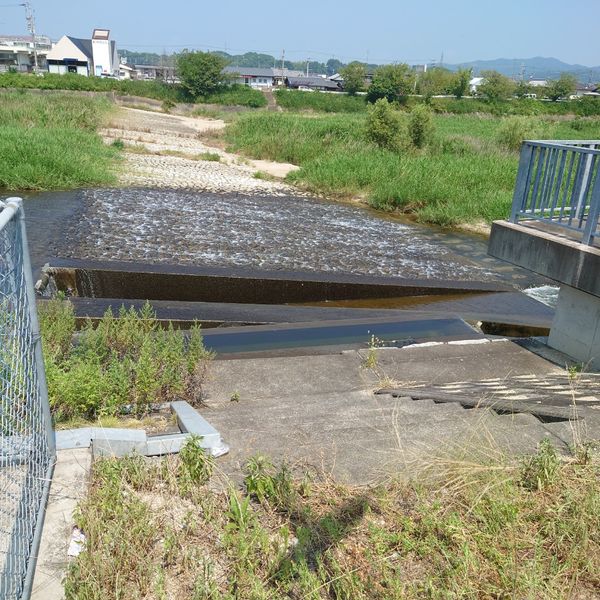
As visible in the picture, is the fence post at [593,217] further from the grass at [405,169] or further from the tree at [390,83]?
the tree at [390,83]

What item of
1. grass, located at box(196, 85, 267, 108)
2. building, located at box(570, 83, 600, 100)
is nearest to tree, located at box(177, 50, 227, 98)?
grass, located at box(196, 85, 267, 108)

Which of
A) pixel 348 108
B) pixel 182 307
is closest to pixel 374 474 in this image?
pixel 182 307

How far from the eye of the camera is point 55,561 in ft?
8.36

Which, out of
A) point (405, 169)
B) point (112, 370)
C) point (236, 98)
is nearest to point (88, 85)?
point (236, 98)

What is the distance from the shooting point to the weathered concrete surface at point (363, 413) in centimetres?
353

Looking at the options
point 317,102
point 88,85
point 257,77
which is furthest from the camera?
point 257,77

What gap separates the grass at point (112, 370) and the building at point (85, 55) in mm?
83794

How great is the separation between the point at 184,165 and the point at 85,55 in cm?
7643

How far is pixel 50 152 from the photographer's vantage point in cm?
1633

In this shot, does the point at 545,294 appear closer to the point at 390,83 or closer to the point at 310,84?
the point at 390,83

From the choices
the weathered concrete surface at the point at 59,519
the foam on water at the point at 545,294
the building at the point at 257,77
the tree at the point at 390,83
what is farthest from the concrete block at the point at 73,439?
the building at the point at 257,77

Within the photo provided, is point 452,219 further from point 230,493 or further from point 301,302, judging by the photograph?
point 230,493

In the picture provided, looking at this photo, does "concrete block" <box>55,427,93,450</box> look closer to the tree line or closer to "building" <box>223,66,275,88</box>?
the tree line

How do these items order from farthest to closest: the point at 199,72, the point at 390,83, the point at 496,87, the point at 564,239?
1. the point at 496,87
2. the point at 390,83
3. the point at 199,72
4. the point at 564,239
